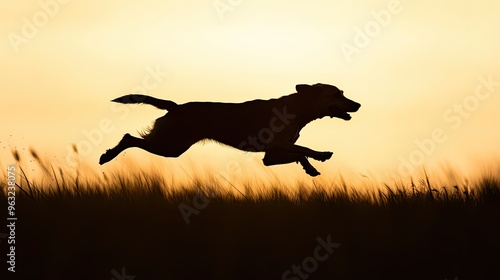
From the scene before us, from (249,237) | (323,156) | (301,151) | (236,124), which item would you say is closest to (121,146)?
(236,124)

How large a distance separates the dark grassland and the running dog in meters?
2.27

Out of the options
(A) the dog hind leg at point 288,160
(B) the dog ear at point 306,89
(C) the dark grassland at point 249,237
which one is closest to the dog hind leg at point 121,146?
(A) the dog hind leg at point 288,160

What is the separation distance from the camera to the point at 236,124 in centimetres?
922

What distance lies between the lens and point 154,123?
30.5 ft

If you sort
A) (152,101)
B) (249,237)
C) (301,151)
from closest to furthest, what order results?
(249,237)
(301,151)
(152,101)

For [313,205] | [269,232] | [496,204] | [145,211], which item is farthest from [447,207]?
[145,211]

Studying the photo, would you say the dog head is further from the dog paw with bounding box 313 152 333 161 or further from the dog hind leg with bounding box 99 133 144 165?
the dog hind leg with bounding box 99 133 144 165

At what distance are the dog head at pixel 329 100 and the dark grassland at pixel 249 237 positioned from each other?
2474 mm

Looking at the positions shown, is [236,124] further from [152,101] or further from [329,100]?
[329,100]

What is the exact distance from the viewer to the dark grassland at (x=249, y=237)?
17.8ft

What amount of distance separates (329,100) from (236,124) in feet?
3.64

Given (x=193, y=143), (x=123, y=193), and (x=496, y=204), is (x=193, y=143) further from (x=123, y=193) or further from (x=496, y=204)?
(x=496, y=204)

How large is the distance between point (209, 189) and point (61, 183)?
1.35 metres

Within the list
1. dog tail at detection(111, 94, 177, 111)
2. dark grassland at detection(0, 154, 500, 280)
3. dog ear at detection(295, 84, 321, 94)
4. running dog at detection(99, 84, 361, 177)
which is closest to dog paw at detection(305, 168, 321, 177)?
running dog at detection(99, 84, 361, 177)
